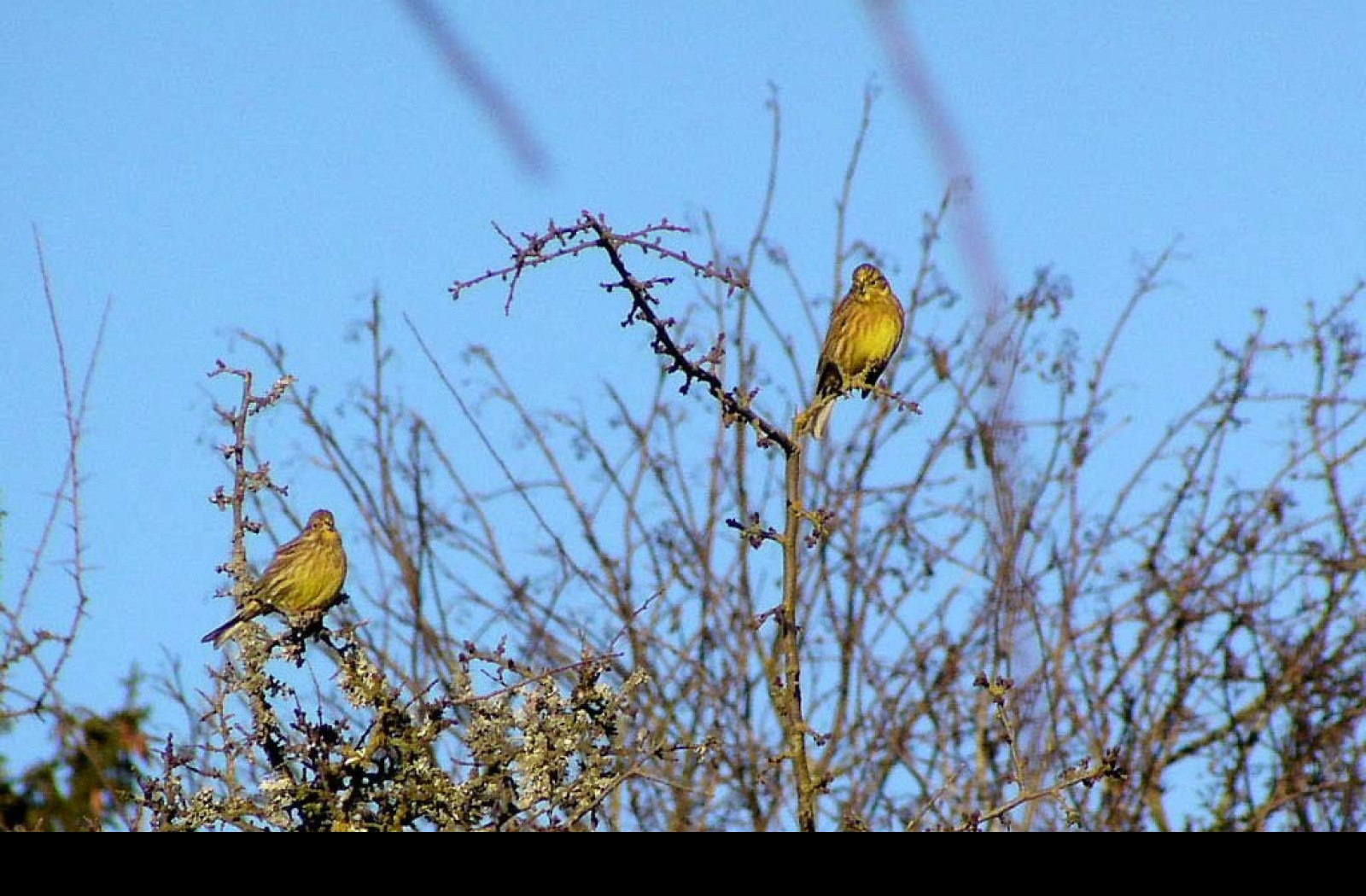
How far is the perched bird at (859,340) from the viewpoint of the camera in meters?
7.77

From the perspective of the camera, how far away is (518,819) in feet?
14.5

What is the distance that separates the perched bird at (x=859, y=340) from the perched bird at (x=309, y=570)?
6.26 feet

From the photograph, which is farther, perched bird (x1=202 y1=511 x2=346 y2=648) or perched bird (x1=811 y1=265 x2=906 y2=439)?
perched bird (x1=811 y1=265 x2=906 y2=439)

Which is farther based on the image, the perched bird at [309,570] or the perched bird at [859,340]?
the perched bird at [859,340]

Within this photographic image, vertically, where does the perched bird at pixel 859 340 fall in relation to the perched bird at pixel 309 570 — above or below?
above

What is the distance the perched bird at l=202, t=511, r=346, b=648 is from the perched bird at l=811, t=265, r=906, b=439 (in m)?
1.91

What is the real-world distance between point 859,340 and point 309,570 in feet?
7.85

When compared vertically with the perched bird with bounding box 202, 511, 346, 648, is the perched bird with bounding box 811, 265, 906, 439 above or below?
above

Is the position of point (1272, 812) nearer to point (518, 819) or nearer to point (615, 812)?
point (615, 812)

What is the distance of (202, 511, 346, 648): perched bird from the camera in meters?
6.61

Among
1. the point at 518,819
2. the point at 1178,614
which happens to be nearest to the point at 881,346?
the point at 1178,614

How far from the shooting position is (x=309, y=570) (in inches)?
284
